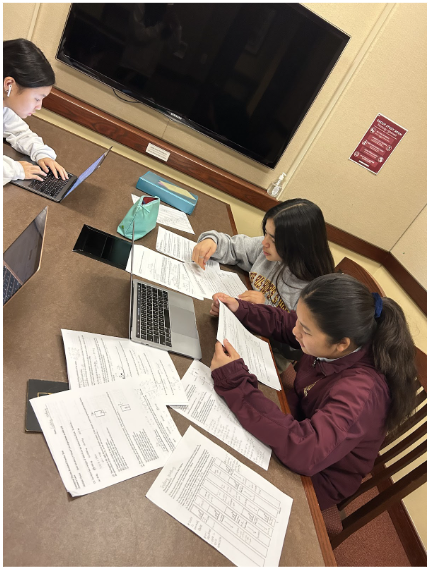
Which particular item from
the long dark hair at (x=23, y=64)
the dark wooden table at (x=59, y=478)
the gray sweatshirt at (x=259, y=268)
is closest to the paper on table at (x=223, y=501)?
the dark wooden table at (x=59, y=478)

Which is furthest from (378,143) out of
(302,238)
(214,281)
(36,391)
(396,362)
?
(36,391)

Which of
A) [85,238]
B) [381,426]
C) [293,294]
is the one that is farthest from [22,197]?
[381,426]

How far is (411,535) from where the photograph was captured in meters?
2.00

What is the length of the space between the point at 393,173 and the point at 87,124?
1.87m

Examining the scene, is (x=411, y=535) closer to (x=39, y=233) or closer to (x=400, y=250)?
(x=400, y=250)

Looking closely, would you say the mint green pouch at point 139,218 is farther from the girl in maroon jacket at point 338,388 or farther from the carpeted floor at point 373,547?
the carpeted floor at point 373,547

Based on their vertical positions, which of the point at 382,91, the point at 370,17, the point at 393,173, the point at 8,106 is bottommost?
the point at 8,106

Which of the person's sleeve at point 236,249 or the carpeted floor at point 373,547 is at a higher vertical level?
the person's sleeve at point 236,249

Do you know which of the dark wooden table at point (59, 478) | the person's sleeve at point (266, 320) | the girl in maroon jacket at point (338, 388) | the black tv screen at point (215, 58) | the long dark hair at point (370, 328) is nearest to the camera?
the dark wooden table at point (59, 478)

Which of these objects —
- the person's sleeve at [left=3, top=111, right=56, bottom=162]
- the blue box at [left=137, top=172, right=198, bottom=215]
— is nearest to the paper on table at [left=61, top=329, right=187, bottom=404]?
the person's sleeve at [left=3, top=111, right=56, bottom=162]

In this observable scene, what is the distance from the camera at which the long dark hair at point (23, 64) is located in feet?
4.56

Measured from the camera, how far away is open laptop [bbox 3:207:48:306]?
0.82 meters

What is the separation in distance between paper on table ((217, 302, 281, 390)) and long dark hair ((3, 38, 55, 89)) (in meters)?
0.99

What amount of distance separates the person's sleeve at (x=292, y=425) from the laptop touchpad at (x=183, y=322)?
0.18 meters
